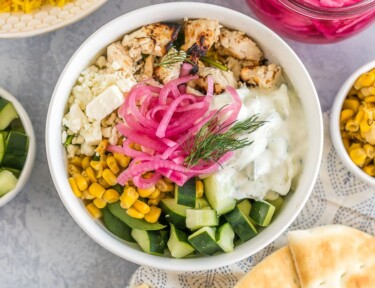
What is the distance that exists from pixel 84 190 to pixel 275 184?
62 centimetres

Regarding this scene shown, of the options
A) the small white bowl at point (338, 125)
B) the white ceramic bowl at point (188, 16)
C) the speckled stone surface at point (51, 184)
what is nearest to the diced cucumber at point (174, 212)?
the white ceramic bowl at point (188, 16)

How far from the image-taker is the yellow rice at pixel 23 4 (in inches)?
98.3

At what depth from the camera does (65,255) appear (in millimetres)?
2672

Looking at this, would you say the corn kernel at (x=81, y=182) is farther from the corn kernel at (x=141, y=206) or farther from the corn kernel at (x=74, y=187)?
the corn kernel at (x=141, y=206)

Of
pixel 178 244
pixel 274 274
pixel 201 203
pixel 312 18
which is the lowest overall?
pixel 274 274

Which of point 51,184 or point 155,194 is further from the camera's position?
point 51,184

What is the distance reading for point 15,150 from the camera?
8.39 feet

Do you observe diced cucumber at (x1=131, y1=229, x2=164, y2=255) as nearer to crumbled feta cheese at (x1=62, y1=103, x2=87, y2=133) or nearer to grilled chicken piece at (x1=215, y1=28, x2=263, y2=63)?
crumbled feta cheese at (x1=62, y1=103, x2=87, y2=133)

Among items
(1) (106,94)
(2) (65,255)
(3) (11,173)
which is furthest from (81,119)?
(2) (65,255)

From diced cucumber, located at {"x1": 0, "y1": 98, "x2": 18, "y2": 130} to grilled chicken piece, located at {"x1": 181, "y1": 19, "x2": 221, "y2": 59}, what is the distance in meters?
0.63

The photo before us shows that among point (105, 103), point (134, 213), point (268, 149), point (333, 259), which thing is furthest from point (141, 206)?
point (333, 259)

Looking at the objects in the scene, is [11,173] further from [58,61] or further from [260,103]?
[260,103]

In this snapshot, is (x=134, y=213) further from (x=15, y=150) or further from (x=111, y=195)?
(x=15, y=150)

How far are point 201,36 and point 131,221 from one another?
0.63m
